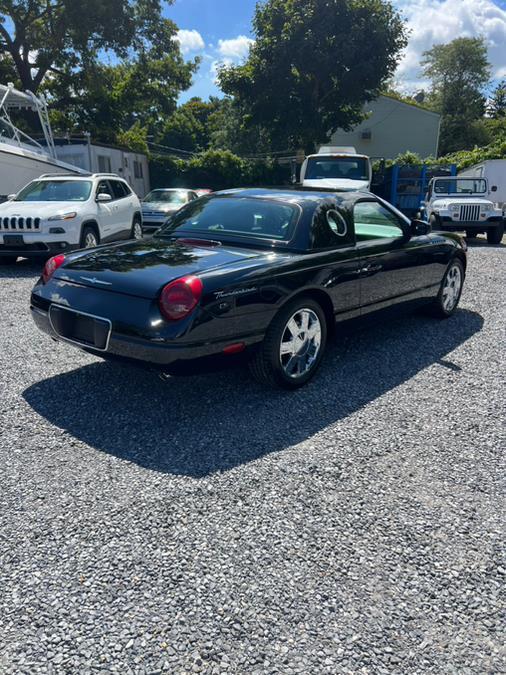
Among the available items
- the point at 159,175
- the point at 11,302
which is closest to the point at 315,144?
the point at 159,175

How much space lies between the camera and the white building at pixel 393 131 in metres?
36.6

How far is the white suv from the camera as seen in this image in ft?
28.9

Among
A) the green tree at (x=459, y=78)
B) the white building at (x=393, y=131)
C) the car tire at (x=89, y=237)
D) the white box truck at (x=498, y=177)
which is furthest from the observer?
the green tree at (x=459, y=78)

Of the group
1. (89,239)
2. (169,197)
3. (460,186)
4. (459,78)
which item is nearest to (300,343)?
(89,239)

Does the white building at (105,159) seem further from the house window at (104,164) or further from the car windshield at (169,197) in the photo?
the car windshield at (169,197)

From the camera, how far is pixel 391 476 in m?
2.99

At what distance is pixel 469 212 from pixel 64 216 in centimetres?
1049

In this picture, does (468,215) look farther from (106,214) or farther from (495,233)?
(106,214)

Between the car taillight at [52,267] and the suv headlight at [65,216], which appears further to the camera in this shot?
the suv headlight at [65,216]

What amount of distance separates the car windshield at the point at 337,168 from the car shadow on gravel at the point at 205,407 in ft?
38.7

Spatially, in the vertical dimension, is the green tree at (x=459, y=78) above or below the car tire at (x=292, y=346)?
above

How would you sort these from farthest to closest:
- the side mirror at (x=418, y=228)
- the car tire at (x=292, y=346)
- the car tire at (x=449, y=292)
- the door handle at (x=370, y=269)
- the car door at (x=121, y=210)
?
1. the car door at (x=121, y=210)
2. the car tire at (x=449, y=292)
3. the side mirror at (x=418, y=228)
4. the door handle at (x=370, y=269)
5. the car tire at (x=292, y=346)

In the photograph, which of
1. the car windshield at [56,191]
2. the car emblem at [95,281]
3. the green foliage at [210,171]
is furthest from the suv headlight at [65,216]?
the green foliage at [210,171]

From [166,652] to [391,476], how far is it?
1600 millimetres
